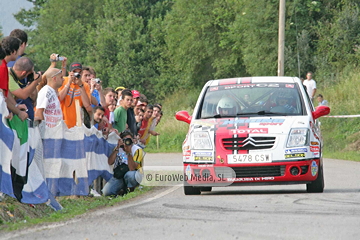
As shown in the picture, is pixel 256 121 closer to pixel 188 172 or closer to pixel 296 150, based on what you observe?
pixel 296 150

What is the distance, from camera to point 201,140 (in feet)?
39.8

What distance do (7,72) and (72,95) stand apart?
10.2ft

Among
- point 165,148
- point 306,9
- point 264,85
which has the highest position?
point 306,9

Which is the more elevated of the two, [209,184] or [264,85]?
[264,85]

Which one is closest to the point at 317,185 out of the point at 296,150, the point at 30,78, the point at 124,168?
the point at 296,150

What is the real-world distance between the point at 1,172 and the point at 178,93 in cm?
5296

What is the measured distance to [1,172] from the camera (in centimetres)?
913

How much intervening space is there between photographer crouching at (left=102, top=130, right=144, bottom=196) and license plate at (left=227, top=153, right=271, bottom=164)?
2289 millimetres

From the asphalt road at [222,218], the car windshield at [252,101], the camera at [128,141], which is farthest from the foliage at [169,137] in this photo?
the asphalt road at [222,218]

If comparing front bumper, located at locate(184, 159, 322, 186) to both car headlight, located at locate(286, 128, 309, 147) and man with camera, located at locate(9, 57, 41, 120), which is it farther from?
man with camera, located at locate(9, 57, 41, 120)

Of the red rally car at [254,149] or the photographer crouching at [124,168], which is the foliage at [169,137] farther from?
the red rally car at [254,149]

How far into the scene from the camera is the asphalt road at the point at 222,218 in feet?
24.9

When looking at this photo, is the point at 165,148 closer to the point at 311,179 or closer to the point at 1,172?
the point at 311,179

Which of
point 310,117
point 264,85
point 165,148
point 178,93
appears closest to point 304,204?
point 310,117
